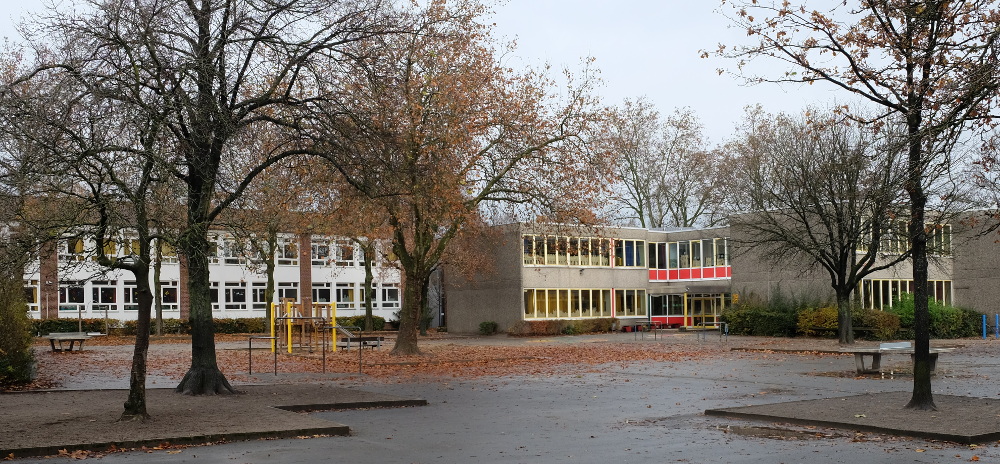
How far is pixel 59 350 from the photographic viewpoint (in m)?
35.6

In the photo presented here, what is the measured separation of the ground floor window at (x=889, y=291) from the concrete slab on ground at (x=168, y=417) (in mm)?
34932

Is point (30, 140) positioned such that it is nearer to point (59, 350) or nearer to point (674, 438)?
point (674, 438)

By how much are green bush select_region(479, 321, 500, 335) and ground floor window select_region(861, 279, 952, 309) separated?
19544mm

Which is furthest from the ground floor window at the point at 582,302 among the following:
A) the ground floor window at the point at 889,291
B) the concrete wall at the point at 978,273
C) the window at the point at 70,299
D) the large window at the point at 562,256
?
the window at the point at 70,299

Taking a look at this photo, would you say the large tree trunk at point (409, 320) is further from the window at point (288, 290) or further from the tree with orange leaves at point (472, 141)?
the window at point (288, 290)

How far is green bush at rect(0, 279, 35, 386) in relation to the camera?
792 inches

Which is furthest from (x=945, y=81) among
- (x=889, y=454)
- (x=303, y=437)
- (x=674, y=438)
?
(x=303, y=437)

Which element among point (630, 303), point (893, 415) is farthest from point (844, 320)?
point (893, 415)

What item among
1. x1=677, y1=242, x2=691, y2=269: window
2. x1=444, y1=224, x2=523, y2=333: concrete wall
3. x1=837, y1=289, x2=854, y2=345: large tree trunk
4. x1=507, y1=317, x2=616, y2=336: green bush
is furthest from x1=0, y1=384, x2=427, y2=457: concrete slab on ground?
x1=677, y1=242, x2=691, y2=269: window

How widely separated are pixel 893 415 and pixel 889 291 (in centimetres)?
3851

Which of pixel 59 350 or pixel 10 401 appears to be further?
pixel 59 350

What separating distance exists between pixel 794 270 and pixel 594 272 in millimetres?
12923

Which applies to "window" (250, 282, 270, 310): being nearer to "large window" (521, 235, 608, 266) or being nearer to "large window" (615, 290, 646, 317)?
"large window" (521, 235, 608, 266)

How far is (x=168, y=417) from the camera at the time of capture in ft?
46.2
